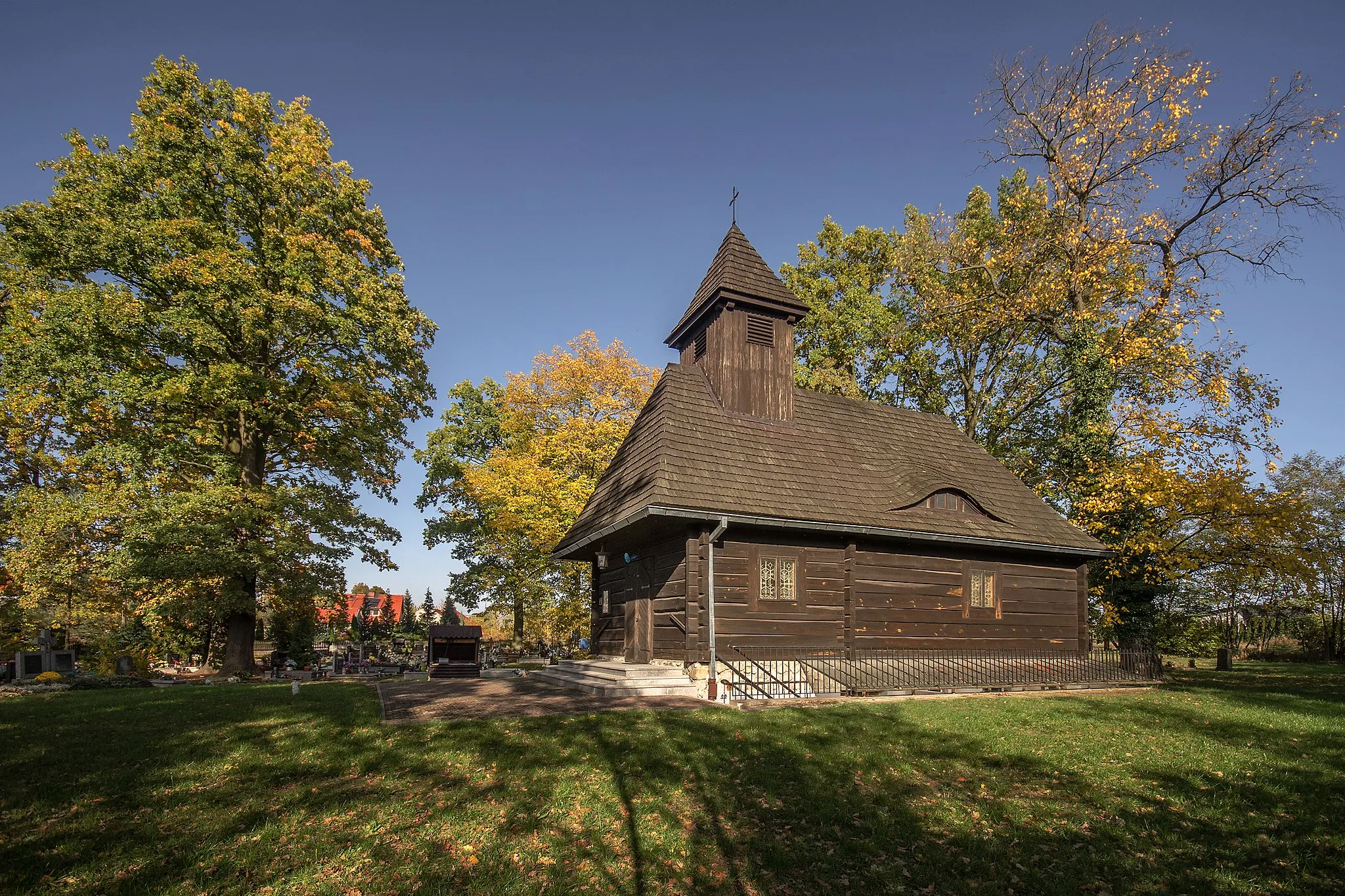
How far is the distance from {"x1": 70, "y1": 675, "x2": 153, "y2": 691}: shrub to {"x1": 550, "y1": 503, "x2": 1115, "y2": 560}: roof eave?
11184 millimetres

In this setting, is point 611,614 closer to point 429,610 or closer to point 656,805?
point 656,805

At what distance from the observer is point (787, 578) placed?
16.8m

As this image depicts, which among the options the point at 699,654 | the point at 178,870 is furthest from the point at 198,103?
the point at 178,870

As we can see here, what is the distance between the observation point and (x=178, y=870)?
566 cm

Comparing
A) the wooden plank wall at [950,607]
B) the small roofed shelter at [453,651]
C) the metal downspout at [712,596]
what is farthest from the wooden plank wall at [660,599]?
the wooden plank wall at [950,607]

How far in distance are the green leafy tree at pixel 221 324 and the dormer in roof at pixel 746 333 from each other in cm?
1059

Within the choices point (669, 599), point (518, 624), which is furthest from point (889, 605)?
point (518, 624)

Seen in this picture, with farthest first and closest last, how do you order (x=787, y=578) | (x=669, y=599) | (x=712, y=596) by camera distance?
(x=787, y=578) → (x=669, y=599) → (x=712, y=596)

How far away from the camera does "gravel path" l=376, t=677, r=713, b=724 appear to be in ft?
36.8

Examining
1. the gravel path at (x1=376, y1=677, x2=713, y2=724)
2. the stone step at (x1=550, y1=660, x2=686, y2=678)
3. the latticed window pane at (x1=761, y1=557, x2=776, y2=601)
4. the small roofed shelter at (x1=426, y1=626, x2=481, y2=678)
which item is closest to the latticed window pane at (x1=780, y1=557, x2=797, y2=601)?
the latticed window pane at (x1=761, y1=557, x2=776, y2=601)

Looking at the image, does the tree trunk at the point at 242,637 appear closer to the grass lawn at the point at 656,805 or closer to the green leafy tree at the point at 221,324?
the green leafy tree at the point at 221,324

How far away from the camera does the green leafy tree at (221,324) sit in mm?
19859

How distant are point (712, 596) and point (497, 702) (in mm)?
4922

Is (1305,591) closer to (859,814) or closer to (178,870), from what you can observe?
(859,814)
